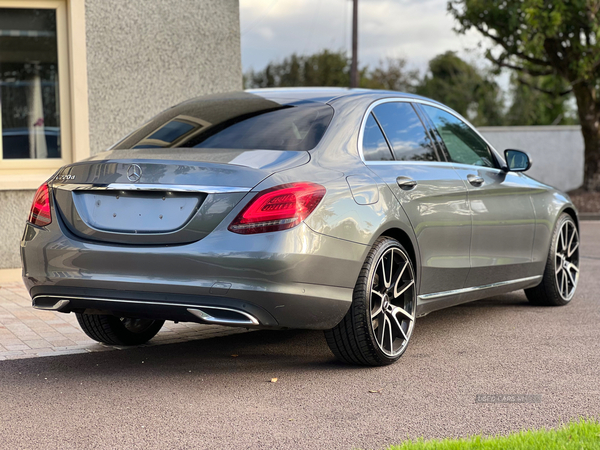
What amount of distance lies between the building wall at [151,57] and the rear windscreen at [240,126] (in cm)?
418

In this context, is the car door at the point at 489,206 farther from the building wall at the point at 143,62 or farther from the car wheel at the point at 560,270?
the building wall at the point at 143,62

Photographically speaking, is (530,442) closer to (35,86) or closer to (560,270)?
(560,270)

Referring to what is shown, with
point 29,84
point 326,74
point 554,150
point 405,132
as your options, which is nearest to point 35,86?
point 29,84

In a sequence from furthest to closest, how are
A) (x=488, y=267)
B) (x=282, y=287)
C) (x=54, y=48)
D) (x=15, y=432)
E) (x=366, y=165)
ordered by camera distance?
(x=54, y=48), (x=488, y=267), (x=366, y=165), (x=282, y=287), (x=15, y=432)

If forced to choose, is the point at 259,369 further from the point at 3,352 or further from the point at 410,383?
the point at 3,352

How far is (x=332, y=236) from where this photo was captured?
4.27m

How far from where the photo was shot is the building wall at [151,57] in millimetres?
9211

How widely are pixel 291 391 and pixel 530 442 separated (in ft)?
4.57

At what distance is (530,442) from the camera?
131 inches

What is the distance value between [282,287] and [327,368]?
0.93 meters

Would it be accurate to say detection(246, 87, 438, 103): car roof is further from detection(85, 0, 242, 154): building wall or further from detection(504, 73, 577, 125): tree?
detection(504, 73, 577, 125): tree

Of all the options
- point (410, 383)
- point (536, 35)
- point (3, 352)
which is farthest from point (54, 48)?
point (536, 35)

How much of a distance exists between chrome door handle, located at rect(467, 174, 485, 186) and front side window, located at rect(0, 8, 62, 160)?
5342 mm

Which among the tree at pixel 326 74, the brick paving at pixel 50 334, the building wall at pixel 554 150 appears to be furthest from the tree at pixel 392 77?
the brick paving at pixel 50 334
